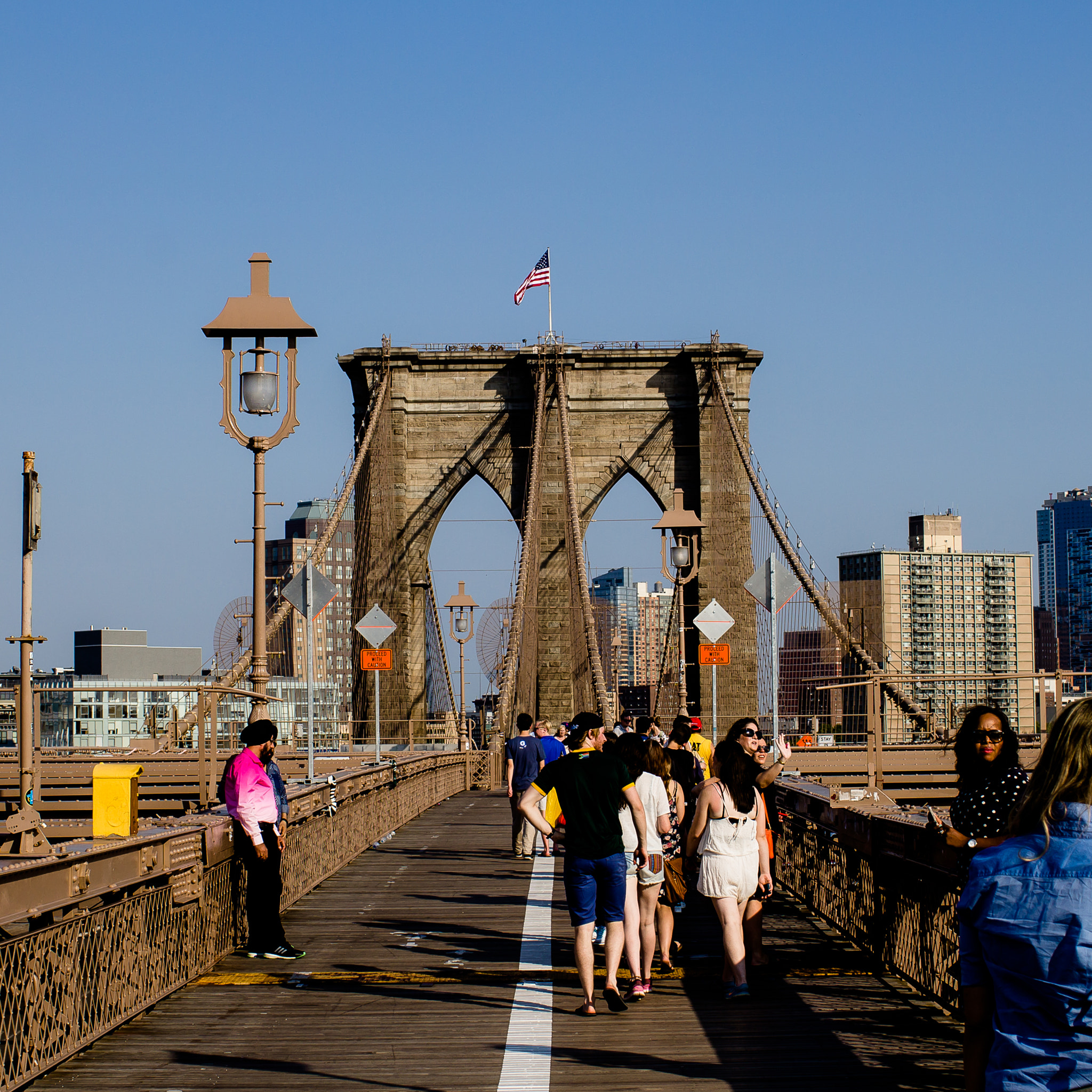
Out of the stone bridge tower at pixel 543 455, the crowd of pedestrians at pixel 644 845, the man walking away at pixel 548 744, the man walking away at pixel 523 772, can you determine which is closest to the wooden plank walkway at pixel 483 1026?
the crowd of pedestrians at pixel 644 845

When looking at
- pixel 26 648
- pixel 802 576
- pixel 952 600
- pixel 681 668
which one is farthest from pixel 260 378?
pixel 952 600

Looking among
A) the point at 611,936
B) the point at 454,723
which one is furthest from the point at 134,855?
the point at 454,723

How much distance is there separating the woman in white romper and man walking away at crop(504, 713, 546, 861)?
766 centimetres

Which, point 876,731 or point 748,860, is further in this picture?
point 876,731

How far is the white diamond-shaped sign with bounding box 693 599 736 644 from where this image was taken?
68.5ft

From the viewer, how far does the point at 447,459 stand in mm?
50094

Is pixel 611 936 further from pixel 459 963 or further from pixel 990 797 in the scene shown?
pixel 990 797

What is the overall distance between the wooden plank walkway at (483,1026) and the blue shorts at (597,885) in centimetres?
50

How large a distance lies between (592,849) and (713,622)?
1312cm

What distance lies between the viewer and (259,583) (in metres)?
12.5

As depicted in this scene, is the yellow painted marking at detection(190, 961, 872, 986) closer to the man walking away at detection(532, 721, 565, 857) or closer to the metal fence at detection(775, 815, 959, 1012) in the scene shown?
the metal fence at detection(775, 815, 959, 1012)

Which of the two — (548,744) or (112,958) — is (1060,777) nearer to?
(112,958)

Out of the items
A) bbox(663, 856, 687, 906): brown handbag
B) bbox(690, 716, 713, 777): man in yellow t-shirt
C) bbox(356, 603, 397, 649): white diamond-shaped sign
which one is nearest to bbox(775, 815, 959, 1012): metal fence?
bbox(663, 856, 687, 906): brown handbag

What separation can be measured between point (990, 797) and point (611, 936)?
259 cm
